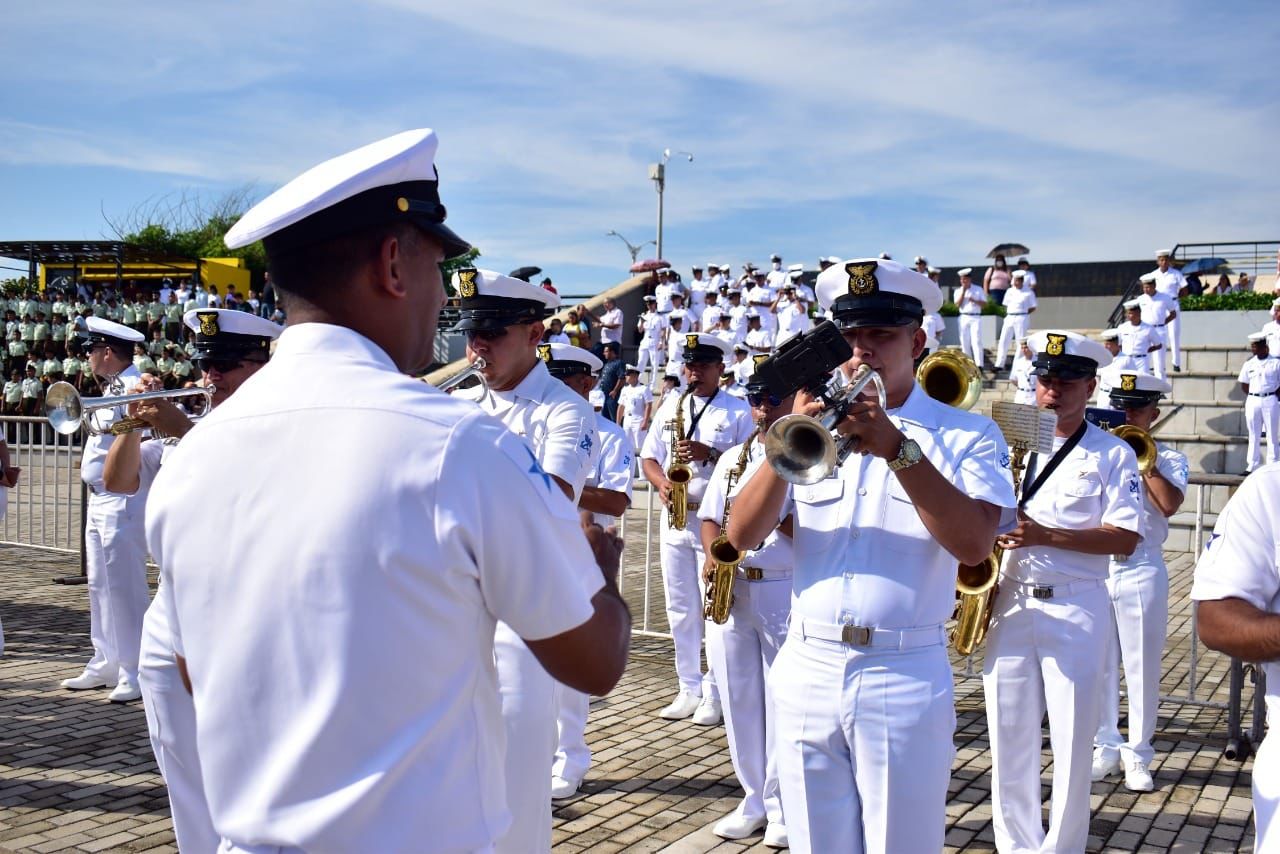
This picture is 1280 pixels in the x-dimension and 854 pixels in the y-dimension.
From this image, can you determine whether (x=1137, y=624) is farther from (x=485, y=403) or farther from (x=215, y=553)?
(x=215, y=553)

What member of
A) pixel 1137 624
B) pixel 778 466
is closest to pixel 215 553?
pixel 778 466

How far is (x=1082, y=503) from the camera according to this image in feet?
Result: 17.5

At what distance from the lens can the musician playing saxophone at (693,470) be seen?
24.8ft

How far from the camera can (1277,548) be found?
2.69m

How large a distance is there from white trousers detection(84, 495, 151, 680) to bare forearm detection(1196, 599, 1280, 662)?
7.09 metres

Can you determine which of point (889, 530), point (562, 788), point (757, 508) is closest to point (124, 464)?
point (562, 788)

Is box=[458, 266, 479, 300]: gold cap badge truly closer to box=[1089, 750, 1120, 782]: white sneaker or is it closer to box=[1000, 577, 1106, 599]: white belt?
box=[1000, 577, 1106, 599]: white belt

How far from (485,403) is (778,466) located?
1968mm

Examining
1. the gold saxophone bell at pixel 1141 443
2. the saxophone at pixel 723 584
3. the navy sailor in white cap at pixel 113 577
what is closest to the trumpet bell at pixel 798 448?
the saxophone at pixel 723 584

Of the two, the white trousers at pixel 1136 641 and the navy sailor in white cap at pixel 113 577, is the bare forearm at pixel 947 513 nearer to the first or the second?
the white trousers at pixel 1136 641

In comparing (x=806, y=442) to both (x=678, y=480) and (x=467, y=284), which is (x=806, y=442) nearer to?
(x=467, y=284)

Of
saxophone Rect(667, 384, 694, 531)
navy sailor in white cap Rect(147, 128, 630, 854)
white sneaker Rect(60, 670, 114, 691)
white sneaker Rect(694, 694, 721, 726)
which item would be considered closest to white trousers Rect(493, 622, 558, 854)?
navy sailor in white cap Rect(147, 128, 630, 854)

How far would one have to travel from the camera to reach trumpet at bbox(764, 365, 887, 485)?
3.31 meters

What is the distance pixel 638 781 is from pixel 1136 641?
3.16m
